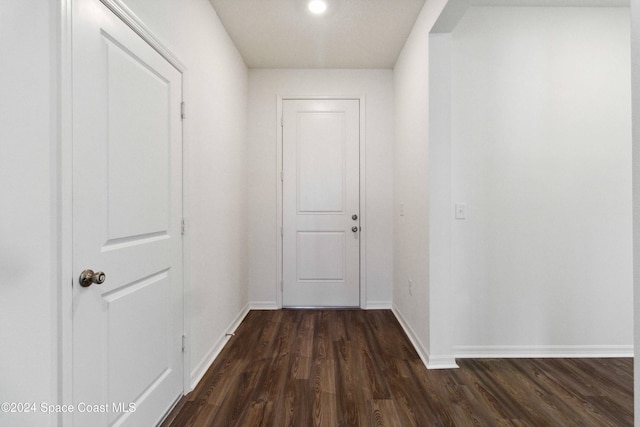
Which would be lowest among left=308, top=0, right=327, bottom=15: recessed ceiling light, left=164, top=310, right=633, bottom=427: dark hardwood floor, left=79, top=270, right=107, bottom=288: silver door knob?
left=164, top=310, right=633, bottom=427: dark hardwood floor

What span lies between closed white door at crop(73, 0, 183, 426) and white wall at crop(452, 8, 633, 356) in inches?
75.5

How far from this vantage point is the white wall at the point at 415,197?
2109 millimetres

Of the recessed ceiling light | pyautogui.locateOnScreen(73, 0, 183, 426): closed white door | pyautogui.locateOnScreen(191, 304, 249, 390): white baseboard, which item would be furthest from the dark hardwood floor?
the recessed ceiling light

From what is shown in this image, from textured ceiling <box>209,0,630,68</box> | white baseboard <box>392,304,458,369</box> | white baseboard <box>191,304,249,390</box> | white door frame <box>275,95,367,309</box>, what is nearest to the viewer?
white baseboard <box>191,304,249,390</box>

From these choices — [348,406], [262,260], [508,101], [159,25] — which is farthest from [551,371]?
[159,25]

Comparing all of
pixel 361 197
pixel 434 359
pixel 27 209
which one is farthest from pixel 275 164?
pixel 27 209

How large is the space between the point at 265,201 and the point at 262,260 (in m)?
0.64

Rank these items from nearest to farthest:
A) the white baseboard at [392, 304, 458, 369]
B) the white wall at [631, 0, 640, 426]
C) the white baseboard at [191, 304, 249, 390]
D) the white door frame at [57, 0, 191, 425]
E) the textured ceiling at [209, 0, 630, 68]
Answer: the white wall at [631, 0, 640, 426]
the white door frame at [57, 0, 191, 425]
the white baseboard at [191, 304, 249, 390]
the white baseboard at [392, 304, 458, 369]
the textured ceiling at [209, 0, 630, 68]

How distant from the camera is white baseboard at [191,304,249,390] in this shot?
1.90m

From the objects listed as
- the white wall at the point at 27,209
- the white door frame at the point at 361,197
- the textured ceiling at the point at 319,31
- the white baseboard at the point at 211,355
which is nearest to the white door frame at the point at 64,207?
the white wall at the point at 27,209

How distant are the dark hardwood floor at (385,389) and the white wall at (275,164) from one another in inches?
33.4

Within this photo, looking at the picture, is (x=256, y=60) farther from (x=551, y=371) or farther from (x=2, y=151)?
(x=551, y=371)

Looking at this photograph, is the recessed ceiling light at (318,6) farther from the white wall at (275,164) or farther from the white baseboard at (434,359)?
the white baseboard at (434,359)

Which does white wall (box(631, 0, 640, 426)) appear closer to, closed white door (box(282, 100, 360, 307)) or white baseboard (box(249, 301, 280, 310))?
closed white door (box(282, 100, 360, 307))
